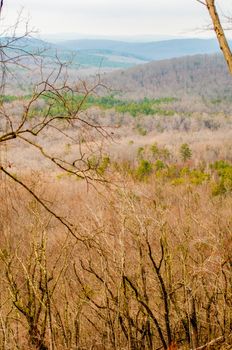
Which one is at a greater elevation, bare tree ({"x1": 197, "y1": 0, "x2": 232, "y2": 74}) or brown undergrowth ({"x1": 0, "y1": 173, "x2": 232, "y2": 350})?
bare tree ({"x1": 197, "y1": 0, "x2": 232, "y2": 74})

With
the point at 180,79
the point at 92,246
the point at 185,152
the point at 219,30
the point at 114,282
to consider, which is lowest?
the point at 114,282

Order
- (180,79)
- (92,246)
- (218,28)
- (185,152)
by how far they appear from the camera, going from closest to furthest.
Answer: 1. (92,246)
2. (218,28)
3. (185,152)
4. (180,79)

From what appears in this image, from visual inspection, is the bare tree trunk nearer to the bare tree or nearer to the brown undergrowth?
the bare tree

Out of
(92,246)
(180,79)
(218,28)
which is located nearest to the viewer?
(92,246)

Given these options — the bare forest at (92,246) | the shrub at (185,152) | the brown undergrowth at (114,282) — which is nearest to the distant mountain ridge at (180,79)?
the shrub at (185,152)

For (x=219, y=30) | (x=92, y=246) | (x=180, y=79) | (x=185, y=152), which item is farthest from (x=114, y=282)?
(x=180, y=79)

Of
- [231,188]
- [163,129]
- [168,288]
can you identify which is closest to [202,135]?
[163,129]

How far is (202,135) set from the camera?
80.4 m

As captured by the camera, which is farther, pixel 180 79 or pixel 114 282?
pixel 180 79

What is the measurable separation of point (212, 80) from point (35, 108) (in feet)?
452

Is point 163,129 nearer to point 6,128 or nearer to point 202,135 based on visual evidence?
point 202,135

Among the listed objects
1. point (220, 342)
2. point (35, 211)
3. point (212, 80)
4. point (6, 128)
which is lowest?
point (220, 342)

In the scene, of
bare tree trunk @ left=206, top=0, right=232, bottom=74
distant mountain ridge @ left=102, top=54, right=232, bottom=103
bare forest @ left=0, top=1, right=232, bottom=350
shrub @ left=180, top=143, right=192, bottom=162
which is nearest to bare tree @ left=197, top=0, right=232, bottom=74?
bare tree trunk @ left=206, top=0, right=232, bottom=74

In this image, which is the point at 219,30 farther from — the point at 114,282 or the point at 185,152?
the point at 185,152
